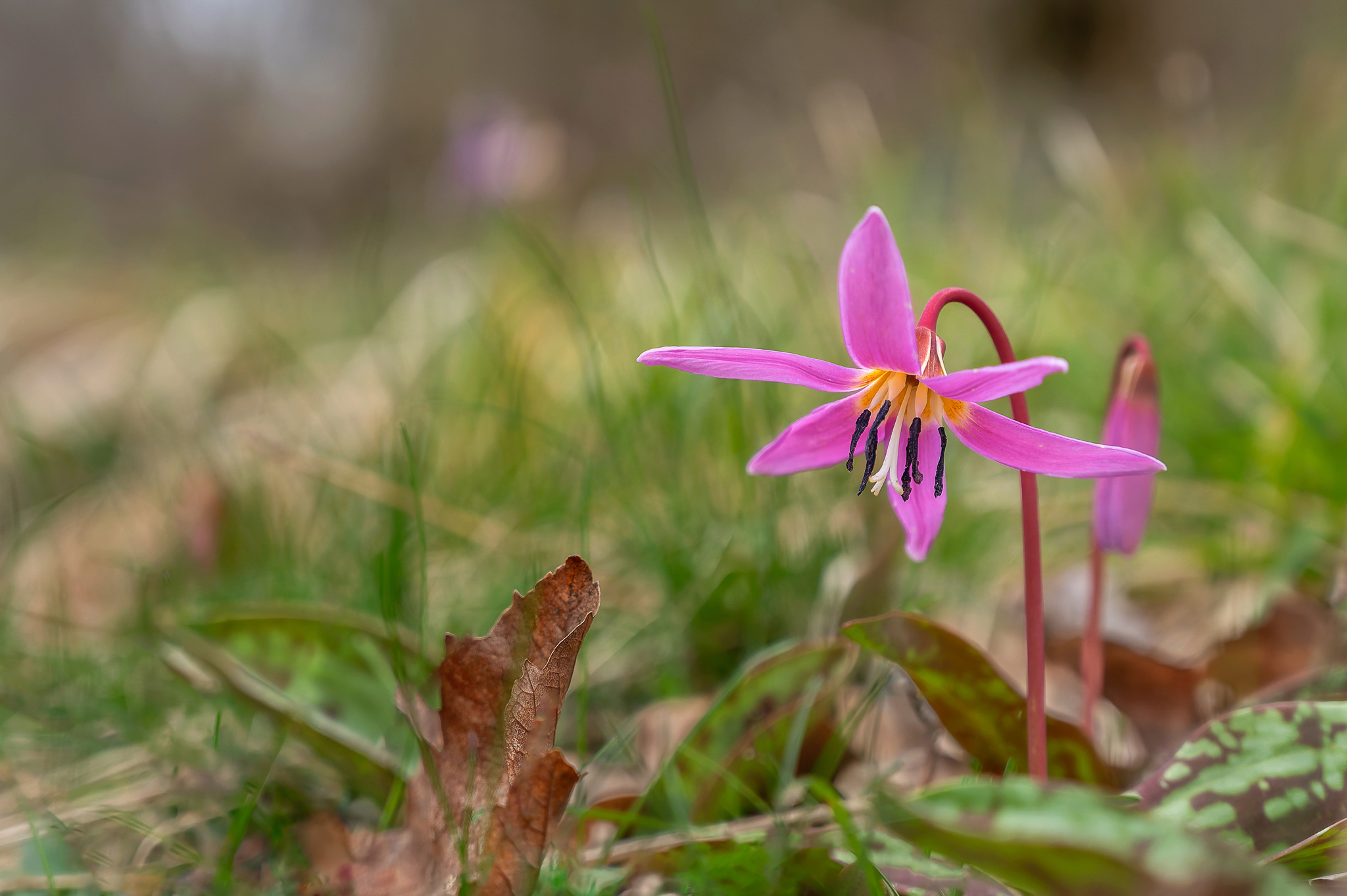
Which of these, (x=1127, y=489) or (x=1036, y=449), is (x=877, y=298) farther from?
(x=1127, y=489)

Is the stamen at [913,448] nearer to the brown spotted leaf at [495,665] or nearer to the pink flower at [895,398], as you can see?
the pink flower at [895,398]

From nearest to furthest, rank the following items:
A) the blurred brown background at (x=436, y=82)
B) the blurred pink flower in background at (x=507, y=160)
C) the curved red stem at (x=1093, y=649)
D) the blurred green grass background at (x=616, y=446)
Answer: the curved red stem at (x=1093, y=649) < the blurred green grass background at (x=616, y=446) < the blurred pink flower in background at (x=507, y=160) < the blurred brown background at (x=436, y=82)

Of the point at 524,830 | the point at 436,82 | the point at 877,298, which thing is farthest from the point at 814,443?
the point at 436,82

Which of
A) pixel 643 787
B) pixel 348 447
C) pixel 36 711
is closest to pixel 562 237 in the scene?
pixel 348 447

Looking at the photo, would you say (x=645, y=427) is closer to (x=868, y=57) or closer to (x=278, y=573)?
(x=278, y=573)

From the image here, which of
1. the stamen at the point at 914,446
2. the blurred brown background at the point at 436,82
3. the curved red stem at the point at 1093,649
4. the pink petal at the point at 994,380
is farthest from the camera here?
the blurred brown background at the point at 436,82

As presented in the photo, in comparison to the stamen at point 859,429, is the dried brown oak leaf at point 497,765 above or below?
below

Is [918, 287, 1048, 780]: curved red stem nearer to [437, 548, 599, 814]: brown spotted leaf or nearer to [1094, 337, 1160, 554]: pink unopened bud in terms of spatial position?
[1094, 337, 1160, 554]: pink unopened bud

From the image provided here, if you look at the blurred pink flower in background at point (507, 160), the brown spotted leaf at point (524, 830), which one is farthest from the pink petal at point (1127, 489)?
the blurred pink flower in background at point (507, 160)

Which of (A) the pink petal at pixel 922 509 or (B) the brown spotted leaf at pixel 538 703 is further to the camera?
(A) the pink petal at pixel 922 509
